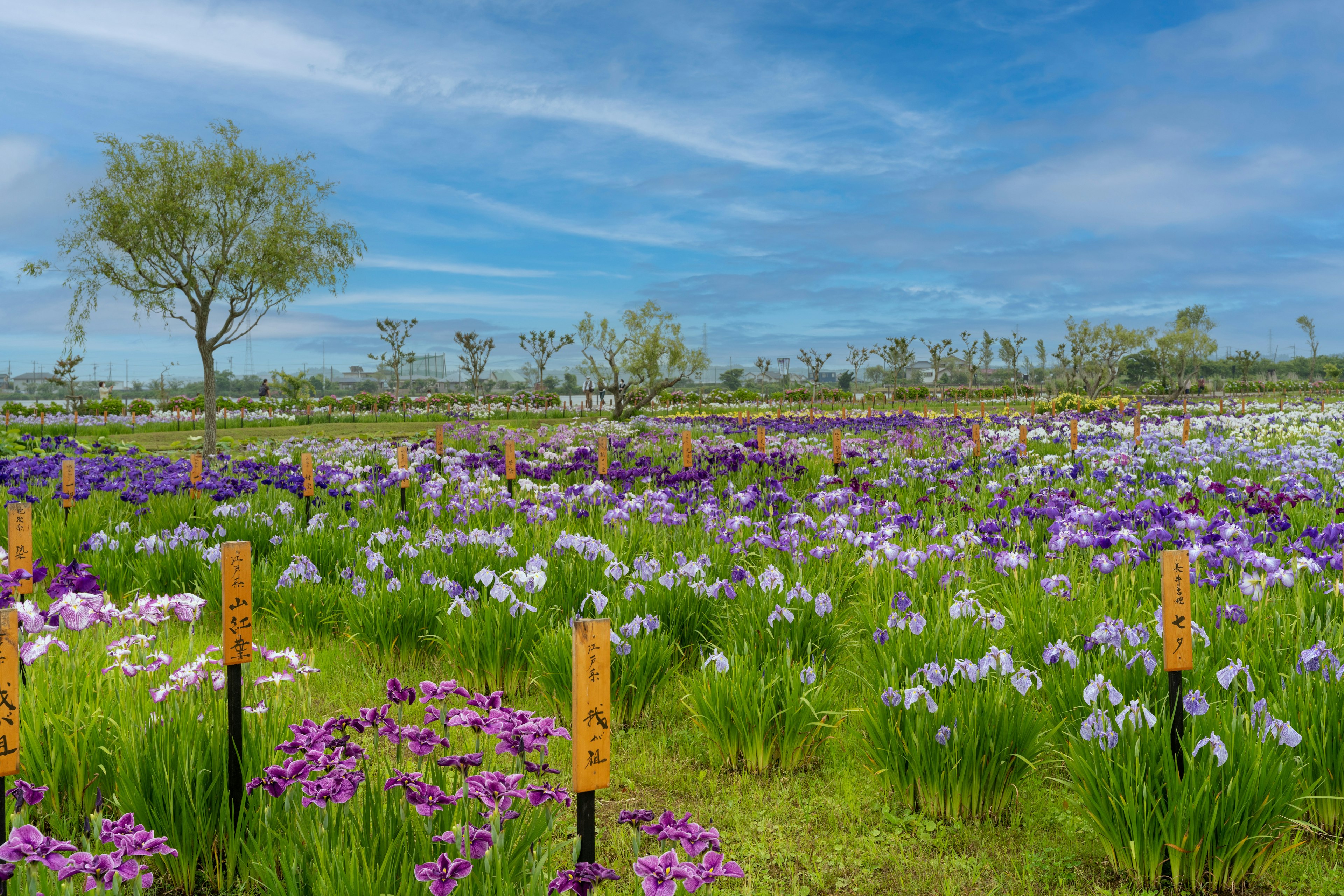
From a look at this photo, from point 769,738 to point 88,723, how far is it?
123 inches

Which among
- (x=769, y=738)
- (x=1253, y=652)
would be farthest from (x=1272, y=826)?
(x=769, y=738)

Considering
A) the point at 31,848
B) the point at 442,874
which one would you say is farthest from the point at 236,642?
the point at 442,874

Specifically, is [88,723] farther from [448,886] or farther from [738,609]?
[738,609]

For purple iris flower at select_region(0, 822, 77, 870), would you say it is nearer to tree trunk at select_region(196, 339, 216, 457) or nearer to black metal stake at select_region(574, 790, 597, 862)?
black metal stake at select_region(574, 790, 597, 862)

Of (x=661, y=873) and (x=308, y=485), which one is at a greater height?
(x=308, y=485)

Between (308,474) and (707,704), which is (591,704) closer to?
(707,704)

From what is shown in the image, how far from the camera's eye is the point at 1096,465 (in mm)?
10938

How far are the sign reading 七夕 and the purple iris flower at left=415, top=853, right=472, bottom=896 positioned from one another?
284 inches

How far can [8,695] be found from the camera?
7.82ft

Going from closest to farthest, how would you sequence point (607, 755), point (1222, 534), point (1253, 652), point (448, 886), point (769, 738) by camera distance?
point (448, 886) → point (607, 755) → point (1253, 652) → point (769, 738) → point (1222, 534)

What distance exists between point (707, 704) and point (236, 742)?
83.5 inches

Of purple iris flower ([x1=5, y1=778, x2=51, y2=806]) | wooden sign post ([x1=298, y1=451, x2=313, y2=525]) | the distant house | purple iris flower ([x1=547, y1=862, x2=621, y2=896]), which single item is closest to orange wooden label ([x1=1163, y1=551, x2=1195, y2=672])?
purple iris flower ([x1=547, y1=862, x2=621, y2=896])

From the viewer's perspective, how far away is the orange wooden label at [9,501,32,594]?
4.23 meters

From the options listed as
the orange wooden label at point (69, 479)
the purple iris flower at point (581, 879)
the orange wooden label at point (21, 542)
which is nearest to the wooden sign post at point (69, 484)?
the orange wooden label at point (69, 479)
